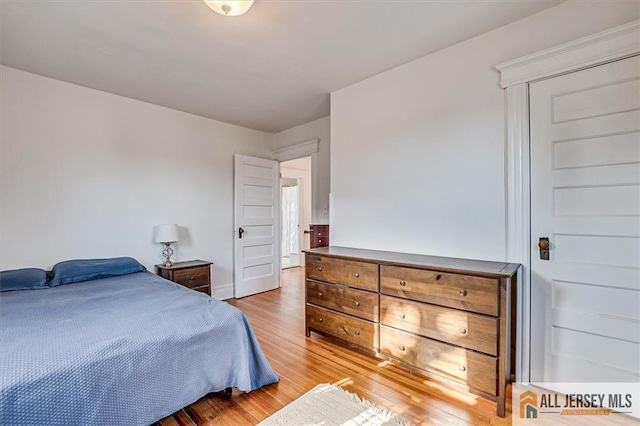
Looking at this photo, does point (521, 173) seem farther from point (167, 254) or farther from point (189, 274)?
point (167, 254)

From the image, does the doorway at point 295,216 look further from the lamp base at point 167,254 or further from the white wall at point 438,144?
the white wall at point 438,144

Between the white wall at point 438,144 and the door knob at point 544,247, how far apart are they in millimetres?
216

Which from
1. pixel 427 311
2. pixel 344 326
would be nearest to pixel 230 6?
pixel 427 311

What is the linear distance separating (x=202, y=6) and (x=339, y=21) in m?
0.90

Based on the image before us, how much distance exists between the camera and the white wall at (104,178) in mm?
2674

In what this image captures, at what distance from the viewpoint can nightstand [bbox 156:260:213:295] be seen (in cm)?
332

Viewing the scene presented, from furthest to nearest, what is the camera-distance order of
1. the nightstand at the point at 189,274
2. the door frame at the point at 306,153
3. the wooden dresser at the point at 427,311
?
the door frame at the point at 306,153 < the nightstand at the point at 189,274 < the wooden dresser at the point at 427,311

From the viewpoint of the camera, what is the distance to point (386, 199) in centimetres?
273

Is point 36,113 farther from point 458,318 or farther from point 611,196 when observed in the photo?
point 611,196

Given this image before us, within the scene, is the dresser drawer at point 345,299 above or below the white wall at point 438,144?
below

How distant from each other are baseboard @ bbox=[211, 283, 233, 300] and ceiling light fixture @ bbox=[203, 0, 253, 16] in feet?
10.9

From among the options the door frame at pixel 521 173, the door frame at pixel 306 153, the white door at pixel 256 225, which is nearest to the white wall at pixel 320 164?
the door frame at pixel 306 153

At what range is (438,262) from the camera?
2105 mm

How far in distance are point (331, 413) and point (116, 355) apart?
3.93ft
